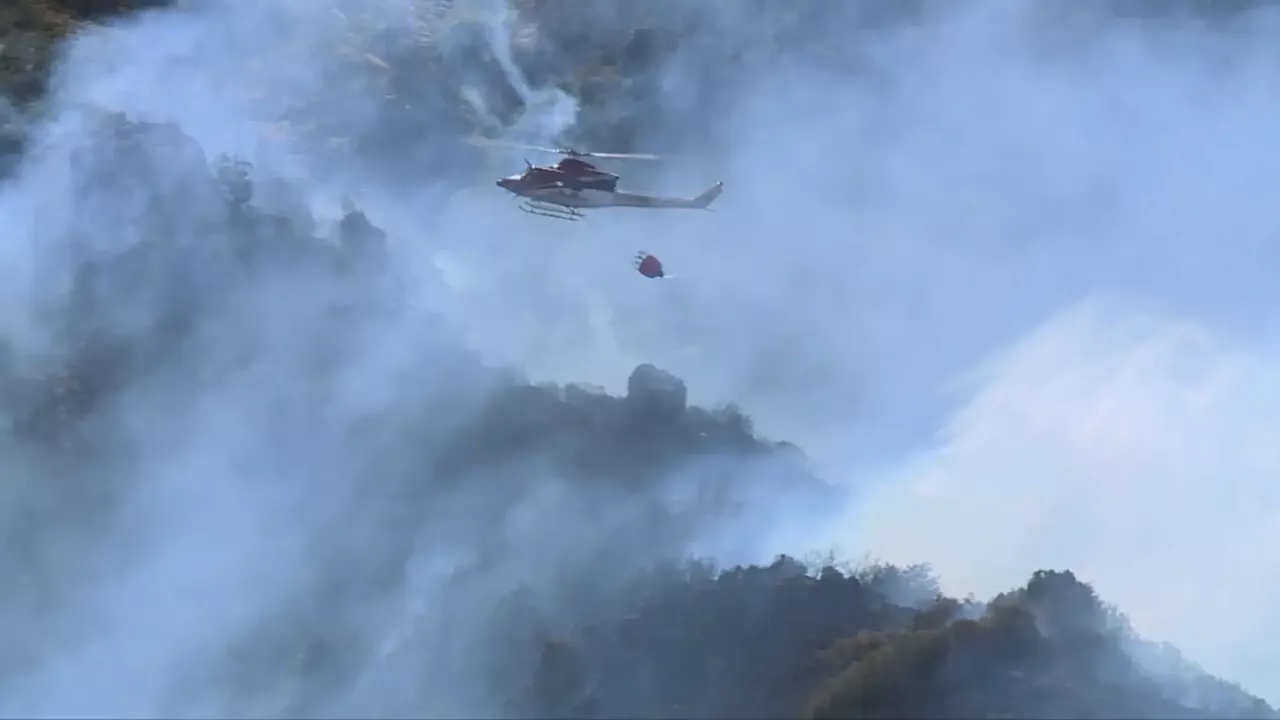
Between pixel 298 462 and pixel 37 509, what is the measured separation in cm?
1186

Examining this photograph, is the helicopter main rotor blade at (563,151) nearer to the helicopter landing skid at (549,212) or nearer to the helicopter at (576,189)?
the helicopter at (576,189)

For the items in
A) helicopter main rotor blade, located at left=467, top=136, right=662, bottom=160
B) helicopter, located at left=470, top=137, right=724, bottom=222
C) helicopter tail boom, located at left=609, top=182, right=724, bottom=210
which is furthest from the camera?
helicopter tail boom, located at left=609, top=182, right=724, bottom=210

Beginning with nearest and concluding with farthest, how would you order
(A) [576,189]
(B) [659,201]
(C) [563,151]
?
(C) [563,151] < (A) [576,189] < (B) [659,201]

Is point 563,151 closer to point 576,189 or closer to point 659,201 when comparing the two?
point 576,189

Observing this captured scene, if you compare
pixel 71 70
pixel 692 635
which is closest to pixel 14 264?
pixel 71 70

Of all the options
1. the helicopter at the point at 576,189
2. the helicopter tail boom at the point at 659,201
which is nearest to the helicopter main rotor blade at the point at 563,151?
the helicopter at the point at 576,189

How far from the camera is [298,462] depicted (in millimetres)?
68562

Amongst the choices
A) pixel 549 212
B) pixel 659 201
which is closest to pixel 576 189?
pixel 549 212

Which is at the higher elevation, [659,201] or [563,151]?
[563,151]

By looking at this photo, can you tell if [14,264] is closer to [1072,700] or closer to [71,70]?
[71,70]

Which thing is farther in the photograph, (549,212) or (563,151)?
(549,212)

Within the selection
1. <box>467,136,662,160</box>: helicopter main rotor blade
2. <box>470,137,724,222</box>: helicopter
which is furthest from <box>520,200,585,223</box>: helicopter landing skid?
<box>467,136,662,160</box>: helicopter main rotor blade

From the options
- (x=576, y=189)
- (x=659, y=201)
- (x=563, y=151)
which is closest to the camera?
(x=563, y=151)

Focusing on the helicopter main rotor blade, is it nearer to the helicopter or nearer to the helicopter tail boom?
the helicopter
